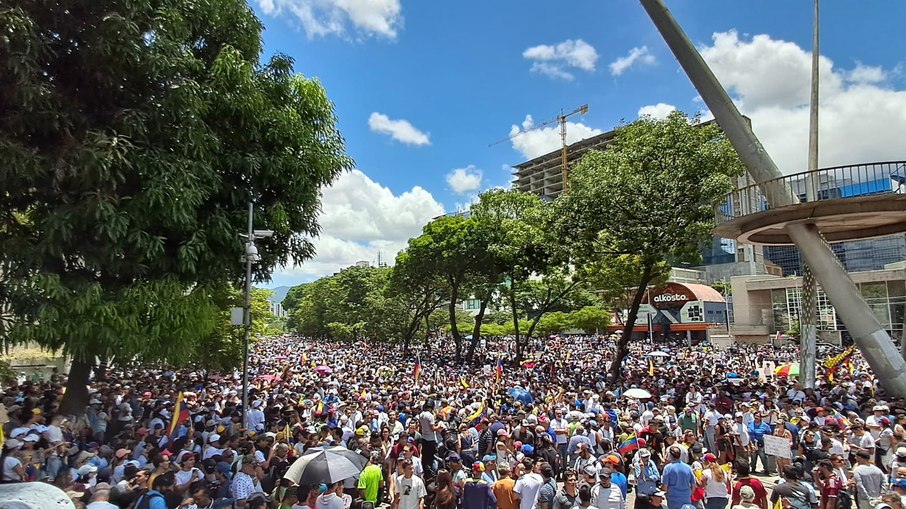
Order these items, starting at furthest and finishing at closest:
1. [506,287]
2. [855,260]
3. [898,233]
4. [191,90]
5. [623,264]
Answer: [855,260] < [506,287] < [623,264] < [898,233] < [191,90]

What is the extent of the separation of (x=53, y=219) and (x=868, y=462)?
45.3 feet

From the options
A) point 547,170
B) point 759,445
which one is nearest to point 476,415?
point 759,445

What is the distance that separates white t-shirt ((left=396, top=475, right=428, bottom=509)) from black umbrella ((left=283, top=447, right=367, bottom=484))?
2.35 feet

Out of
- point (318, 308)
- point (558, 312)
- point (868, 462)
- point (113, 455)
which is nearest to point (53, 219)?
Answer: point (113, 455)

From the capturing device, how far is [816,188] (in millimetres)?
14406

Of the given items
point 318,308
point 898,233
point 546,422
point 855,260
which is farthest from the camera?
point 318,308

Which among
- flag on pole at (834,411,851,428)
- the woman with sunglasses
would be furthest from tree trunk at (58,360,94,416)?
flag on pole at (834,411,851,428)

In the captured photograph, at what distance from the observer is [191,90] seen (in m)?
11.0

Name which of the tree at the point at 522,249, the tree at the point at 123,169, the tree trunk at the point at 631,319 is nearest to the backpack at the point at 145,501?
the tree at the point at 123,169

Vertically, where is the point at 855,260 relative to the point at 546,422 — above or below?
above

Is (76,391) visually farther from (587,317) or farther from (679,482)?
(587,317)

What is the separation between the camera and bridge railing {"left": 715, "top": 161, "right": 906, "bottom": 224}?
13638mm

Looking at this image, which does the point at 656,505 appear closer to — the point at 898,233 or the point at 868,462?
the point at 868,462

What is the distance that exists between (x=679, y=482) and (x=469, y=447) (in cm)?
445
